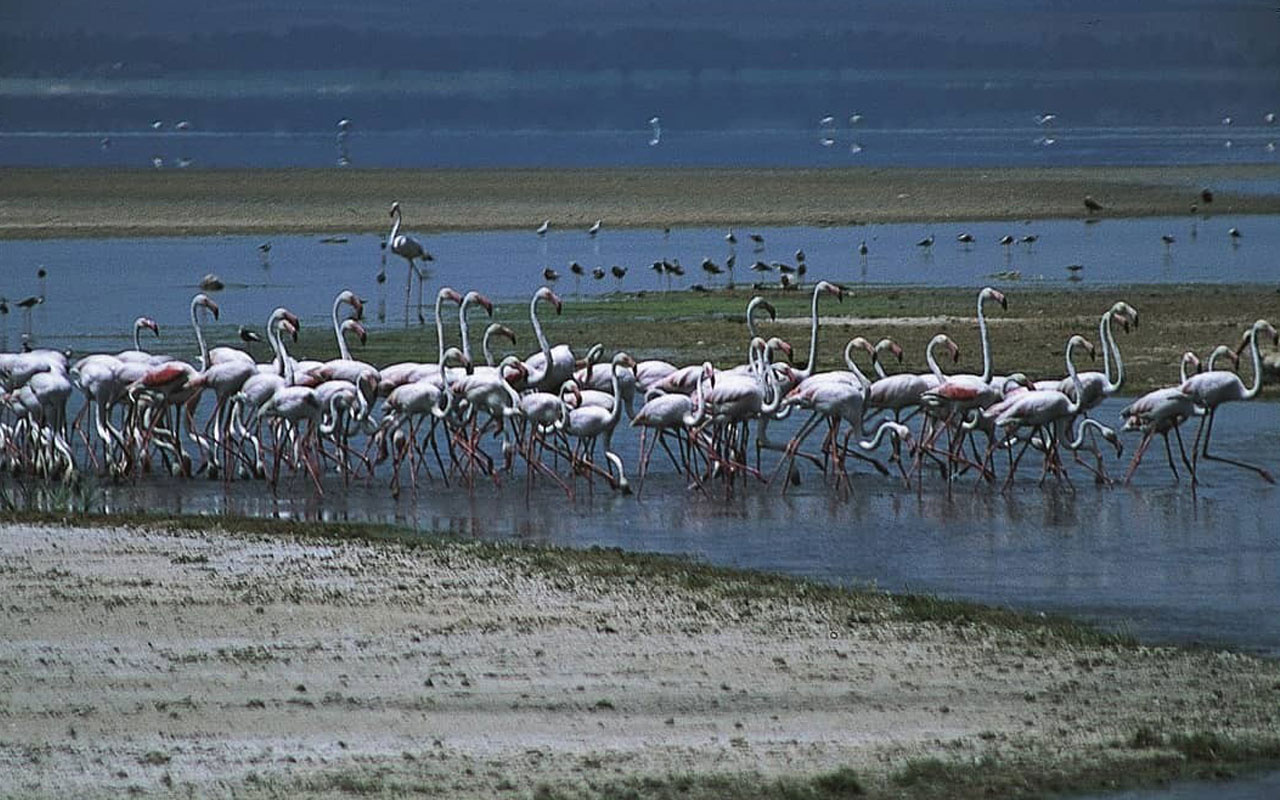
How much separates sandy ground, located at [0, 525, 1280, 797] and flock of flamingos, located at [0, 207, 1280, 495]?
379 cm

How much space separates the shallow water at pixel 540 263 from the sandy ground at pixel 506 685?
15252 mm

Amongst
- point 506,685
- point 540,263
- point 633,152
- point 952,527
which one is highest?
point 633,152

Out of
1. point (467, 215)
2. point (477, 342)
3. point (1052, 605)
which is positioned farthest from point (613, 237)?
point (1052, 605)

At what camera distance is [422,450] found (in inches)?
655

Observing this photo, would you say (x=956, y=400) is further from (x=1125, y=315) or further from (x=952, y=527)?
(x=1125, y=315)

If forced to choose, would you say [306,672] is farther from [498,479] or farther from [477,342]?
[477,342]

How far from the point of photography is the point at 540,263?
1716 inches

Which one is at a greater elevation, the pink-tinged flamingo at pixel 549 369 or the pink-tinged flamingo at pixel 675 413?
the pink-tinged flamingo at pixel 549 369

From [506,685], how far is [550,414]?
20.3 ft

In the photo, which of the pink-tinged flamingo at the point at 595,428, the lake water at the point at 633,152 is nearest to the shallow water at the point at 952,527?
the pink-tinged flamingo at the point at 595,428

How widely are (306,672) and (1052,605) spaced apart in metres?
4.12

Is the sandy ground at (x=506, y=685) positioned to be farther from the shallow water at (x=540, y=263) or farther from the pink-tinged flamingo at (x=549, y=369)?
the shallow water at (x=540, y=263)

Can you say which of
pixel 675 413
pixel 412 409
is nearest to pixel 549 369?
pixel 412 409

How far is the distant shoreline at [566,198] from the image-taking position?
181ft
